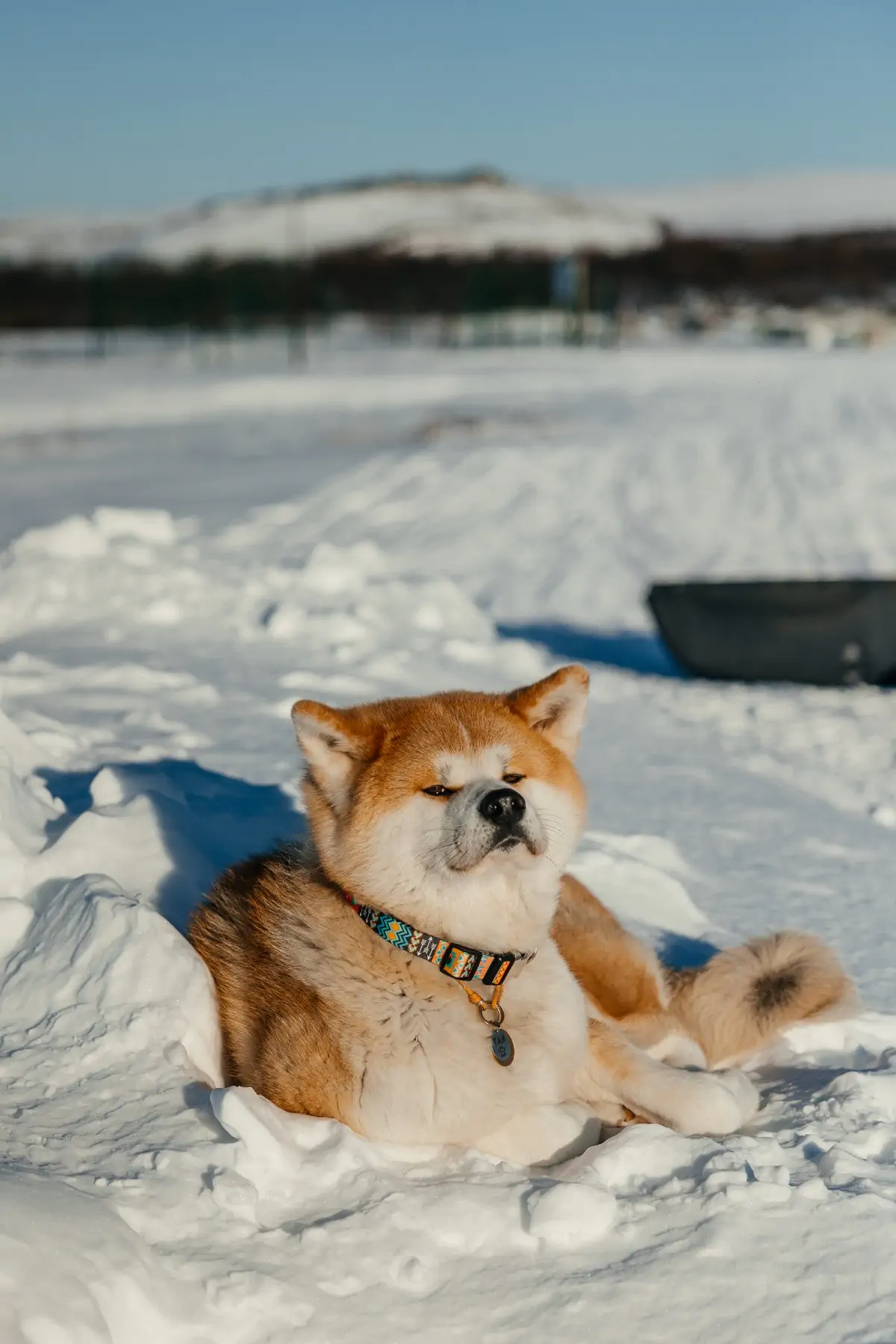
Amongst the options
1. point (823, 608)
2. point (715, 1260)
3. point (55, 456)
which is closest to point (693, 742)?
point (823, 608)

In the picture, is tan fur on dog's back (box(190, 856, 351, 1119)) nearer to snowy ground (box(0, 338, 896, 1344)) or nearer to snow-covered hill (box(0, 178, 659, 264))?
snowy ground (box(0, 338, 896, 1344))

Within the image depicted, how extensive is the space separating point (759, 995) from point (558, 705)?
0.87m

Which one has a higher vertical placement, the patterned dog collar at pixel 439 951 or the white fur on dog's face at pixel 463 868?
the white fur on dog's face at pixel 463 868

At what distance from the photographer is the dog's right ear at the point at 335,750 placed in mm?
2727

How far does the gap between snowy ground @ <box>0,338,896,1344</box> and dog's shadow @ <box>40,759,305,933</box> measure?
2cm

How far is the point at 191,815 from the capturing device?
3883 mm

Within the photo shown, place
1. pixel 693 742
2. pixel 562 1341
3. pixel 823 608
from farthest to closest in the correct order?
pixel 823 608 → pixel 693 742 → pixel 562 1341

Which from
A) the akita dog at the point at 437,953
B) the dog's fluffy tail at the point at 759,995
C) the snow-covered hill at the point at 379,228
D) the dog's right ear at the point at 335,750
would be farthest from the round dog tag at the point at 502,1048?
the snow-covered hill at the point at 379,228

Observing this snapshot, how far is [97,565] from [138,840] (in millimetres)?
3741

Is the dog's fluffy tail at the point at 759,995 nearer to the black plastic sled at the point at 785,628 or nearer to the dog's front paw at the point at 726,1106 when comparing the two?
the dog's front paw at the point at 726,1106

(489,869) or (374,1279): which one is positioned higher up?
(489,869)

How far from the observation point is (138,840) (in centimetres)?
352

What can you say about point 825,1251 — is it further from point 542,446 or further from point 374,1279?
point 542,446

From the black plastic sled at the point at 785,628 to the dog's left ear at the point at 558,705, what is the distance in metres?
3.40
